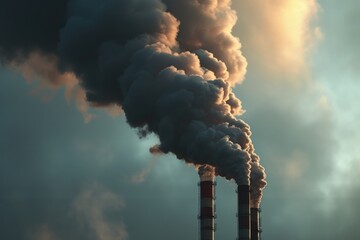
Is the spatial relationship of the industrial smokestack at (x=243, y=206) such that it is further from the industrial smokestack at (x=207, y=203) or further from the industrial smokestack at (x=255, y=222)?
the industrial smokestack at (x=255, y=222)

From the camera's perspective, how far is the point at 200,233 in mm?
60500

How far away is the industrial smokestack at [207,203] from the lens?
6041cm

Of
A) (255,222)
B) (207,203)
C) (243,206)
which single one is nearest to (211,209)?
(207,203)

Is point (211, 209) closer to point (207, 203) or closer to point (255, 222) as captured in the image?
point (207, 203)

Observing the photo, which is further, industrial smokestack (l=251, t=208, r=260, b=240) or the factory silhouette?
industrial smokestack (l=251, t=208, r=260, b=240)

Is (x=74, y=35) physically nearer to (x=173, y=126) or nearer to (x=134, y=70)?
(x=134, y=70)

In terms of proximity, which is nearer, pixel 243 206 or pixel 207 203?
pixel 243 206

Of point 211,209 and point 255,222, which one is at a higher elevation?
point 255,222

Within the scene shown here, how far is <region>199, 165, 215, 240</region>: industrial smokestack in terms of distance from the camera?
60409mm

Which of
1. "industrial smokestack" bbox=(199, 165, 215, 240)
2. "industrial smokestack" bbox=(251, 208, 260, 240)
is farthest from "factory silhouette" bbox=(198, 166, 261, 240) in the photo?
"industrial smokestack" bbox=(251, 208, 260, 240)

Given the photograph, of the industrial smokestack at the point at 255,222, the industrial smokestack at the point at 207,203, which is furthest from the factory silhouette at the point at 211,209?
the industrial smokestack at the point at 255,222

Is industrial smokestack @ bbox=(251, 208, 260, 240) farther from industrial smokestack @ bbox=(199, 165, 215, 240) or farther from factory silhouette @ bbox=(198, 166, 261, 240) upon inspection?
industrial smokestack @ bbox=(199, 165, 215, 240)

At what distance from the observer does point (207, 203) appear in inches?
2413

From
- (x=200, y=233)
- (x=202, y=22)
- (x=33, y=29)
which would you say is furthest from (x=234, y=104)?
(x=33, y=29)
